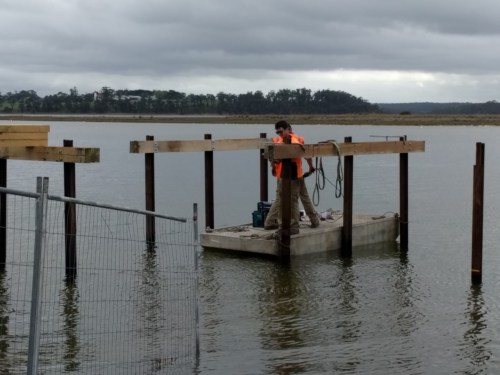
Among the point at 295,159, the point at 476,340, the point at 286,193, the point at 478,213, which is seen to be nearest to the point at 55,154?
the point at 286,193

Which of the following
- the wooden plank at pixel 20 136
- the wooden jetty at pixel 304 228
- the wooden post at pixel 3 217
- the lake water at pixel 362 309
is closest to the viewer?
the lake water at pixel 362 309

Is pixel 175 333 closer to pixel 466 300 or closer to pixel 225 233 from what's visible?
pixel 466 300

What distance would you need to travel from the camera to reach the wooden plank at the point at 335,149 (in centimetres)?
1489

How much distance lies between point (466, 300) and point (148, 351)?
5955mm

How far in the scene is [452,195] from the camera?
33.8 meters

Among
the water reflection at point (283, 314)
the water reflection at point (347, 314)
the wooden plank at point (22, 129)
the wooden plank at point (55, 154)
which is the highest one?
the wooden plank at point (22, 129)

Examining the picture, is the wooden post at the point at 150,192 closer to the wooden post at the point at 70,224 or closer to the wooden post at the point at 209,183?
the wooden post at the point at 209,183

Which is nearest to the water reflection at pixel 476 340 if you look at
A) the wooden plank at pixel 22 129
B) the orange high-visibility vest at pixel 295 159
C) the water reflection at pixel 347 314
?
the water reflection at pixel 347 314

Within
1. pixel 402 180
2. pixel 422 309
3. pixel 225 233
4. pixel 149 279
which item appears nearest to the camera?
pixel 422 309

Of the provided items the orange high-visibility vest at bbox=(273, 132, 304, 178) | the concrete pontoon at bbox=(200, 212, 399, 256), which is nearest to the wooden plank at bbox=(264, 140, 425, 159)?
the orange high-visibility vest at bbox=(273, 132, 304, 178)

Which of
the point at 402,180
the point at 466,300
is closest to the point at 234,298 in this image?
the point at 466,300

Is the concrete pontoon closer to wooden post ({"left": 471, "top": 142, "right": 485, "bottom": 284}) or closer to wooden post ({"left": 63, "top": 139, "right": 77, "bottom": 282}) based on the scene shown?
wooden post ({"left": 471, "top": 142, "right": 485, "bottom": 284})

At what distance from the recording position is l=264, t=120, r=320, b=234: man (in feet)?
52.3

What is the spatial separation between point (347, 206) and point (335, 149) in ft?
4.77
